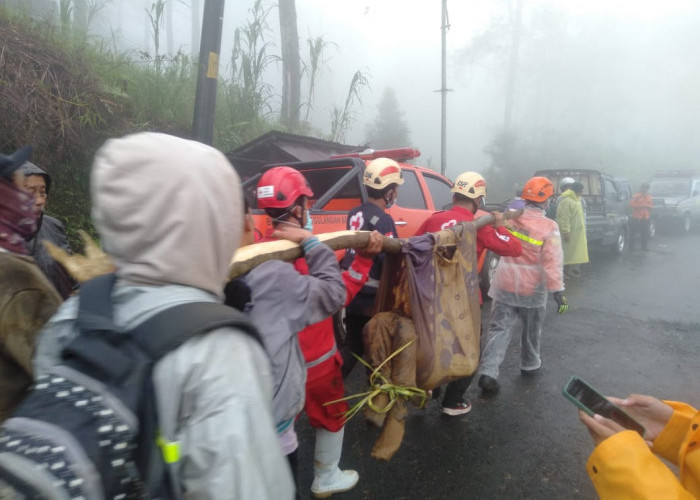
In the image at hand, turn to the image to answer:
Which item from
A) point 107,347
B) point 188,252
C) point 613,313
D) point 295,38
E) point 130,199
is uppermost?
point 295,38

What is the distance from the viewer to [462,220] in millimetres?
3426

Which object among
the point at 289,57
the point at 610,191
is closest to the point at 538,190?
the point at 610,191

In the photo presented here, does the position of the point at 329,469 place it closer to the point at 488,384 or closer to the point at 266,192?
the point at 266,192

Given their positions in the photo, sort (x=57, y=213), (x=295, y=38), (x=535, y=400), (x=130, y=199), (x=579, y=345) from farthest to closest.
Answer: (x=295, y=38)
(x=57, y=213)
(x=579, y=345)
(x=535, y=400)
(x=130, y=199)

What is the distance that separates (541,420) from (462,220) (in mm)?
1737

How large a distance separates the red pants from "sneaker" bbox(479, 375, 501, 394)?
2.03 metres

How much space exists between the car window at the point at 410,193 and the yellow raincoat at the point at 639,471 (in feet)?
16.4

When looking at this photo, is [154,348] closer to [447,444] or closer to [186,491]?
[186,491]

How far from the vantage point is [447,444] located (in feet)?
11.1

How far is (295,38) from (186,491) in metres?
14.4

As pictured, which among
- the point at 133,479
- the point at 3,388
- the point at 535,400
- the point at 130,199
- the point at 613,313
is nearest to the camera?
the point at 133,479

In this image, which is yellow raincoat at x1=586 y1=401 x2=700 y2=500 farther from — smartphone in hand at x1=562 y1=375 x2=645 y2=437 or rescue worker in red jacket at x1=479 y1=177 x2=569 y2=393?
rescue worker in red jacket at x1=479 y1=177 x2=569 y2=393

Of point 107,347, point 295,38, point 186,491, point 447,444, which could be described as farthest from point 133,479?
point 295,38

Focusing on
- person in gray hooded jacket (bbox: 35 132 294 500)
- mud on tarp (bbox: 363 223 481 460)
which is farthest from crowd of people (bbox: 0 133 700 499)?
mud on tarp (bbox: 363 223 481 460)
